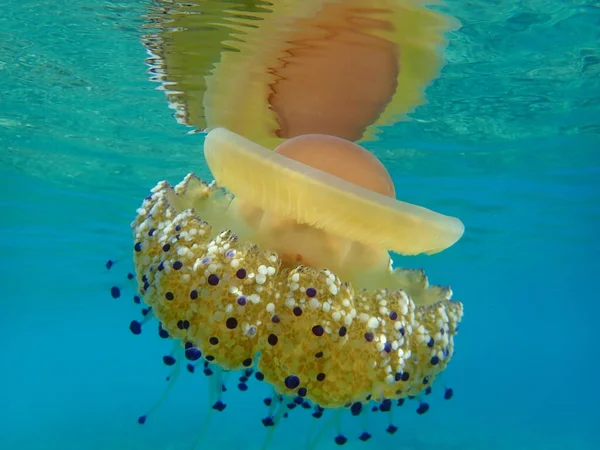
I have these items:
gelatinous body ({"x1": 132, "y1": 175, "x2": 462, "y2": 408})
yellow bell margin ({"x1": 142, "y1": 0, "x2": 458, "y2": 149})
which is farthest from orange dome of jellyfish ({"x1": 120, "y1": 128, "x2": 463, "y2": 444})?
yellow bell margin ({"x1": 142, "y1": 0, "x2": 458, "y2": 149})

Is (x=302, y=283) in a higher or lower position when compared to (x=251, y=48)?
higher

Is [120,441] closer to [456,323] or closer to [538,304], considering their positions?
[456,323]

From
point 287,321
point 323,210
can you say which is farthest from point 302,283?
point 323,210

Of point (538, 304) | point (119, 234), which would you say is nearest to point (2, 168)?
point (119, 234)

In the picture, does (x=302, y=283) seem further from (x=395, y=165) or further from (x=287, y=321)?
(x=395, y=165)

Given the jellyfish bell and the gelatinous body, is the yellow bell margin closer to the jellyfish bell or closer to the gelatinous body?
the jellyfish bell

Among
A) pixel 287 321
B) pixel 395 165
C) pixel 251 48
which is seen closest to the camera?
pixel 287 321
